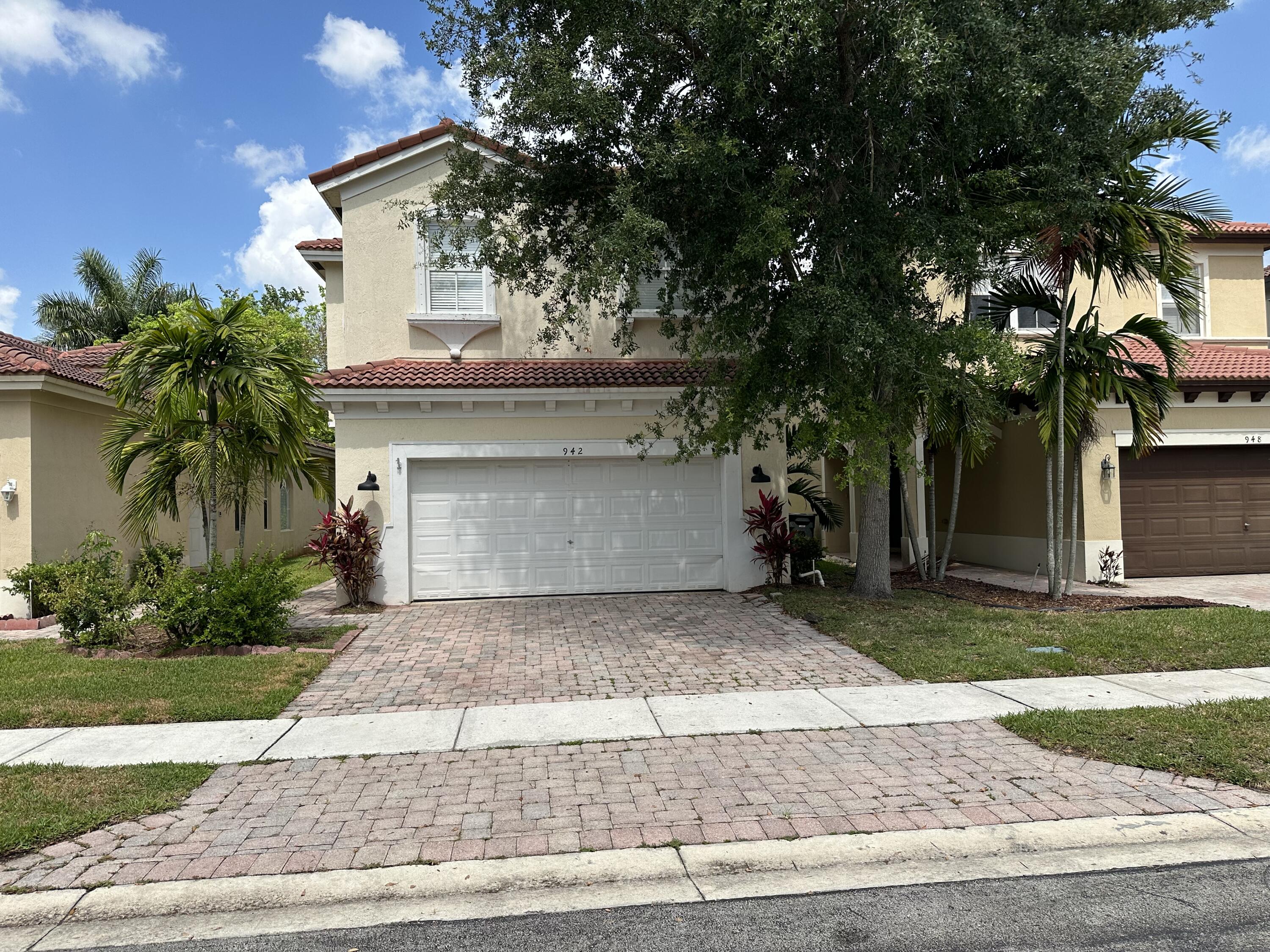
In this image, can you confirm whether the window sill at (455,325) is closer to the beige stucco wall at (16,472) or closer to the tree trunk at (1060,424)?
the beige stucco wall at (16,472)

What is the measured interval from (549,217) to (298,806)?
876cm

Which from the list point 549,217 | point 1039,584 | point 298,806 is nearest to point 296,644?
point 298,806

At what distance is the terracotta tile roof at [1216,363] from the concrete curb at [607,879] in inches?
415

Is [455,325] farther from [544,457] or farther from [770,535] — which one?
[770,535]

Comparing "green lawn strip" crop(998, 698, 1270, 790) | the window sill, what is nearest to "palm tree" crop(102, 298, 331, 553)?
the window sill

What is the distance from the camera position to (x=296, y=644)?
9469mm

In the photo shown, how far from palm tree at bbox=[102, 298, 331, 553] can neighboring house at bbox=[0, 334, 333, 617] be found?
3.49 ft

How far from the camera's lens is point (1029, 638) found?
903 centimetres

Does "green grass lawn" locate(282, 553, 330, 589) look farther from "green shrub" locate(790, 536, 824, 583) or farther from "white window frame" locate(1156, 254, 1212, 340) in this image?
"white window frame" locate(1156, 254, 1212, 340)

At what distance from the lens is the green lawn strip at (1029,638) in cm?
786

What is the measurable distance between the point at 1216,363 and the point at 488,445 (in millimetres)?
13234

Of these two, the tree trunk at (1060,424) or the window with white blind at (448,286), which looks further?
the window with white blind at (448,286)

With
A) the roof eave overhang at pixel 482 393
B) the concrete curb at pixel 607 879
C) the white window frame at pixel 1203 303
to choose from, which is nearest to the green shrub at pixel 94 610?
the roof eave overhang at pixel 482 393

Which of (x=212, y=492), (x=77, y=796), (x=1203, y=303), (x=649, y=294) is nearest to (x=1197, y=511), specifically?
(x=1203, y=303)
